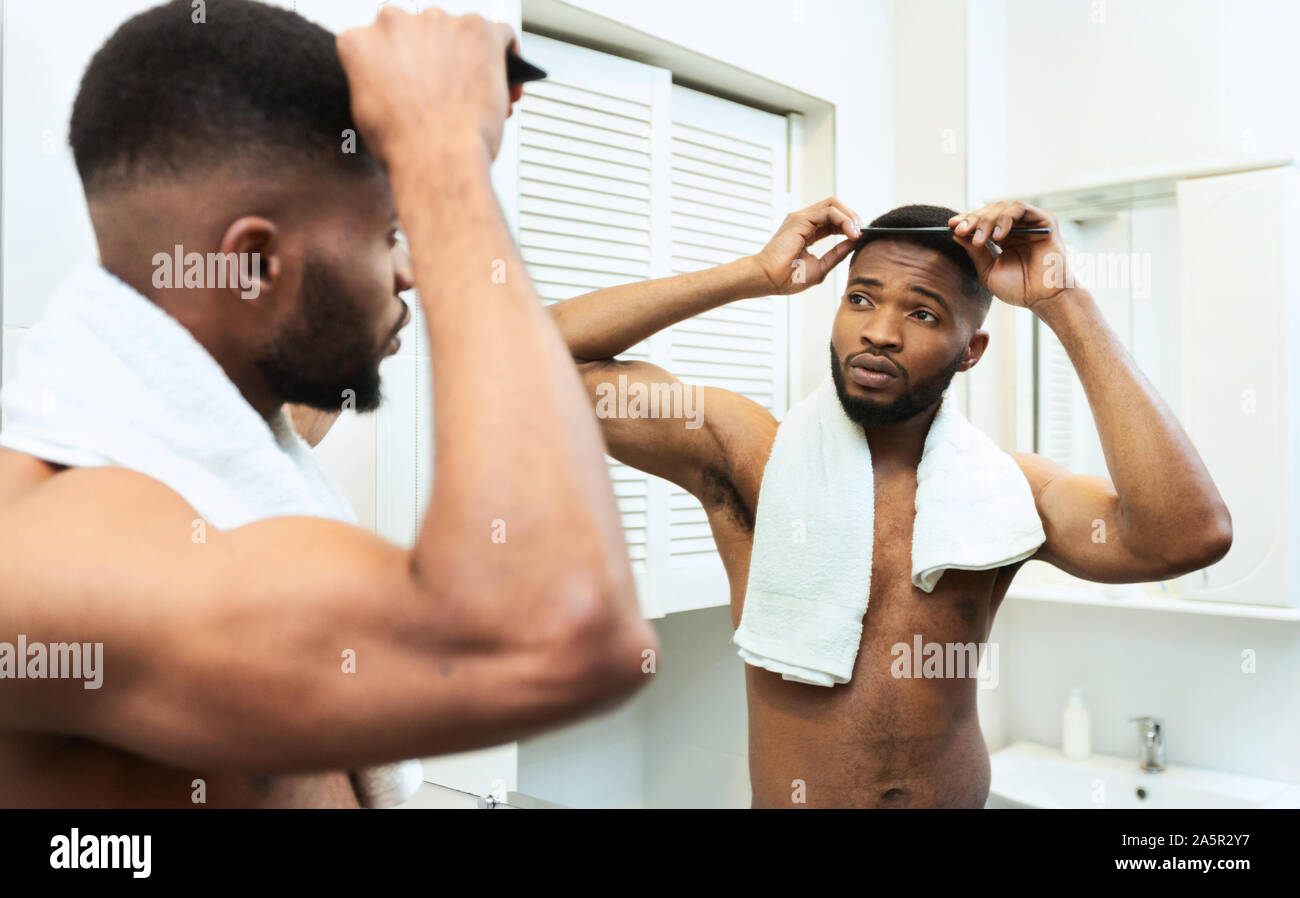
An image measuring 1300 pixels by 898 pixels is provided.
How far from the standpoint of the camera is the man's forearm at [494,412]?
31cm

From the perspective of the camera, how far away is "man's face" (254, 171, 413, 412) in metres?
0.44

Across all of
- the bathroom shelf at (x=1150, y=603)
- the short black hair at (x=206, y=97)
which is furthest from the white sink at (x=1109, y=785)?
the short black hair at (x=206, y=97)

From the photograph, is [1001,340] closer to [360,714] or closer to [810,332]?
[810,332]

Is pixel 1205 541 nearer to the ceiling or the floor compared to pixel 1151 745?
nearer to the ceiling

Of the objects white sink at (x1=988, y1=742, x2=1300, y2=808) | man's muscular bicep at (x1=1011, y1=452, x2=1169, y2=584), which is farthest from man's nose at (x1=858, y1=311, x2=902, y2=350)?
white sink at (x1=988, y1=742, x2=1300, y2=808)

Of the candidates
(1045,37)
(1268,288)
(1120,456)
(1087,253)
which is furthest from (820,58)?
(1120,456)

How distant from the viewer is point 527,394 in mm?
335

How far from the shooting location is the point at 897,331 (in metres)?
1.02

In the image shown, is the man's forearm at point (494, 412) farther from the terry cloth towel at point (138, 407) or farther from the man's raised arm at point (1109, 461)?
the man's raised arm at point (1109, 461)

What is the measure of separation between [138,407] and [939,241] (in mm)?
895

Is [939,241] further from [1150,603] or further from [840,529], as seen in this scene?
[1150,603]

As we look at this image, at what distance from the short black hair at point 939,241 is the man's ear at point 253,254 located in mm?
787

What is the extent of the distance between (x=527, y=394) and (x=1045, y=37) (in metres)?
1.69

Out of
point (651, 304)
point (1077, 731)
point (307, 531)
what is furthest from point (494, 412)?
point (1077, 731)
